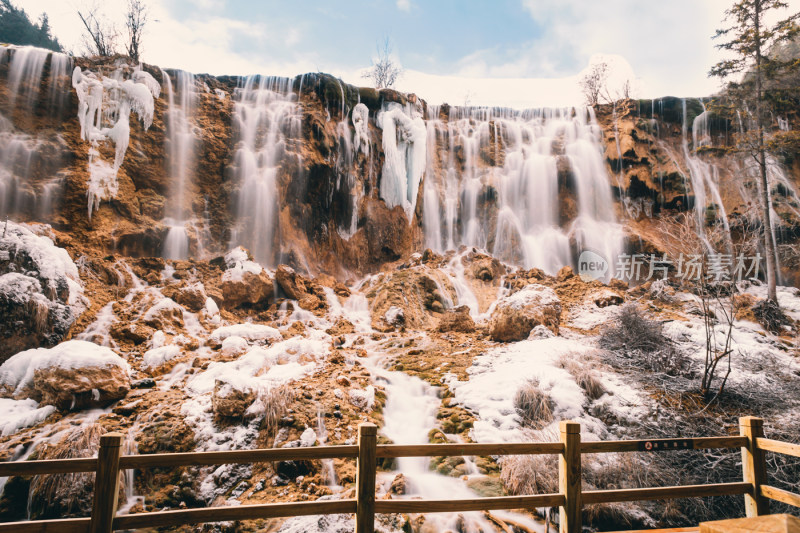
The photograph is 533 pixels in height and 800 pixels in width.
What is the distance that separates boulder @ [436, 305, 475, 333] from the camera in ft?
36.7

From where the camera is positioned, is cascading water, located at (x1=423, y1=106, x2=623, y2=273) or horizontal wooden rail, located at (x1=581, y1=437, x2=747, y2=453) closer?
horizontal wooden rail, located at (x1=581, y1=437, x2=747, y2=453)

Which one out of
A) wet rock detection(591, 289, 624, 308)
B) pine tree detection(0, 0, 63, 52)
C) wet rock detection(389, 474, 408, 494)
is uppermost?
pine tree detection(0, 0, 63, 52)

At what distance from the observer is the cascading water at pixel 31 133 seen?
35.6 feet

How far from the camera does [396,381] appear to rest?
815 centimetres

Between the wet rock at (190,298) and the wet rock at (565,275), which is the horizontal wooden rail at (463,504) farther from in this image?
the wet rock at (565,275)

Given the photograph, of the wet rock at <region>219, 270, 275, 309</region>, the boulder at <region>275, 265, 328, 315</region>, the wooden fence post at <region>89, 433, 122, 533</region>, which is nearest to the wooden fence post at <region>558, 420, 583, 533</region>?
the wooden fence post at <region>89, 433, 122, 533</region>

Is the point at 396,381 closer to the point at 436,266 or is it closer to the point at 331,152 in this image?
the point at 436,266

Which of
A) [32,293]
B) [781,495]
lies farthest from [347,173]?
[781,495]

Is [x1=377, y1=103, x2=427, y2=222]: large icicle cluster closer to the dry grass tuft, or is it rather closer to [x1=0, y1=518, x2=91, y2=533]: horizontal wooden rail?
the dry grass tuft

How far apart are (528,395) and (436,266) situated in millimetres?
8456

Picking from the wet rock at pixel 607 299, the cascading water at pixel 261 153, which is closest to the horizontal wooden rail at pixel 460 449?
the wet rock at pixel 607 299

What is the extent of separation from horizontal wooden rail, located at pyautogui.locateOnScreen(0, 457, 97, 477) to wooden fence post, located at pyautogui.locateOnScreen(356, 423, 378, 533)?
1.82 metres

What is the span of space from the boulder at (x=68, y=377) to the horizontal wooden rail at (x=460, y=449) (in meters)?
5.85

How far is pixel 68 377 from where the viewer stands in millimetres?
6094
